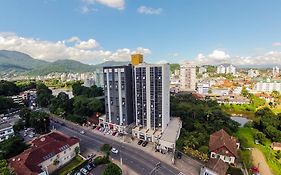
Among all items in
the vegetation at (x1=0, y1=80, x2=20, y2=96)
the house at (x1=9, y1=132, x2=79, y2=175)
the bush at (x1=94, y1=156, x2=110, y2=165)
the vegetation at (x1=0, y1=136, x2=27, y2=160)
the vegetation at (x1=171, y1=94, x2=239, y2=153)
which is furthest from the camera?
the vegetation at (x1=0, y1=80, x2=20, y2=96)

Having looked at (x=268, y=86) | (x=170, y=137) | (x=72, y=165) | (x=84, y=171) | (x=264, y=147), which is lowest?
(x=264, y=147)

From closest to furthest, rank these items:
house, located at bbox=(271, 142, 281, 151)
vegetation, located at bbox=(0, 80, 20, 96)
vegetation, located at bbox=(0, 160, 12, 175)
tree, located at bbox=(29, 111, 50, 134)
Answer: vegetation, located at bbox=(0, 160, 12, 175), house, located at bbox=(271, 142, 281, 151), tree, located at bbox=(29, 111, 50, 134), vegetation, located at bbox=(0, 80, 20, 96)

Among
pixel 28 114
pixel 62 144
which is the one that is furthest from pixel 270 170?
pixel 28 114

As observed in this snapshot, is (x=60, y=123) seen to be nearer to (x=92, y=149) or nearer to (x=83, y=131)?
(x=83, y=131)

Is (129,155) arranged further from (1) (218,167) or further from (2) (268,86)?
(2) (268,86)

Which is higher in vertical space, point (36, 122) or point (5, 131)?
point (36, 122)

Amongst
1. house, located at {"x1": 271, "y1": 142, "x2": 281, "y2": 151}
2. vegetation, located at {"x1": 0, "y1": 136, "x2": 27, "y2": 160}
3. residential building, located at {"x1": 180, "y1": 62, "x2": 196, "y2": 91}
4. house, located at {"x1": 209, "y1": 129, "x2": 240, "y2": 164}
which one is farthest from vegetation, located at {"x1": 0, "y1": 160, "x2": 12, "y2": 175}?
residential building, located at {"x1": 180, "y1": 62, "x2": 196, "y2": 91}

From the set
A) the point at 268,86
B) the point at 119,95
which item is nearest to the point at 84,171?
the point at 119,95

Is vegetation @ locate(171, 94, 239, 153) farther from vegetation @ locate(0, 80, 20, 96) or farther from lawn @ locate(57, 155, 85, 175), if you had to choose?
vegetation @ locate(0, 80, 20, 96)
